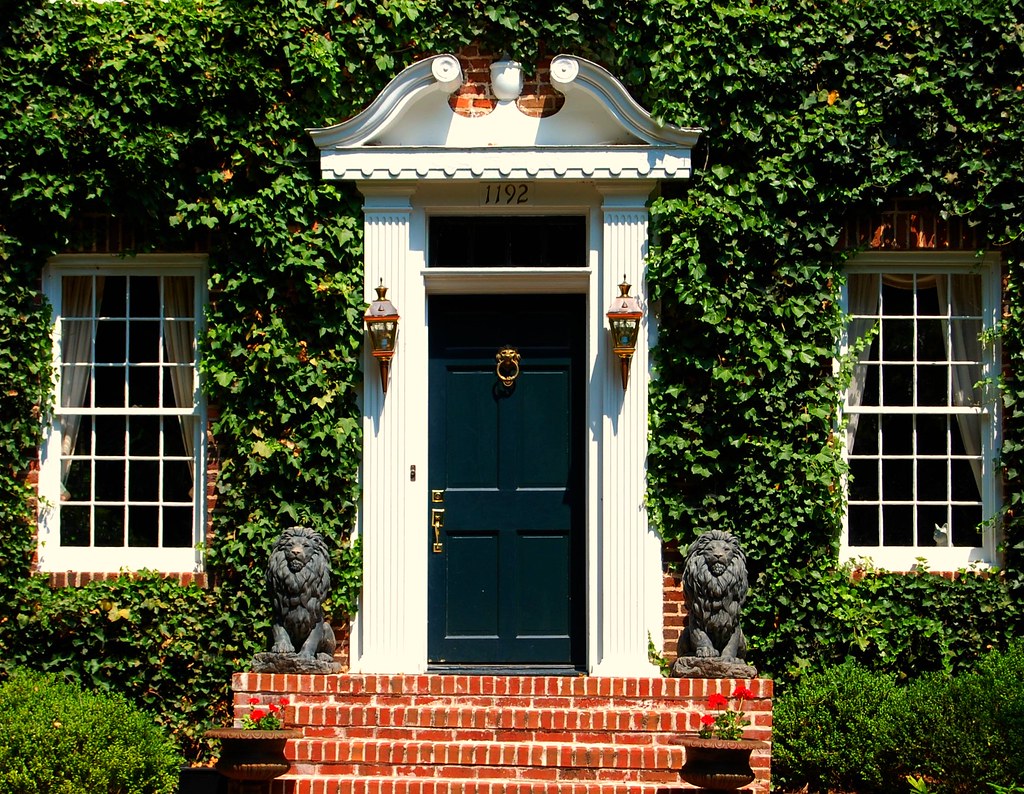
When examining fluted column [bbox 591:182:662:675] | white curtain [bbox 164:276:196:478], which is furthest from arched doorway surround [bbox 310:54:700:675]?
white curtain [bbox 164:276:196:478]

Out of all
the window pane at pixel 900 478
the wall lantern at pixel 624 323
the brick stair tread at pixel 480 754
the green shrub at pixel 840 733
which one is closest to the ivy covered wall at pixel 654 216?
the wall lantern at pixel 624 323

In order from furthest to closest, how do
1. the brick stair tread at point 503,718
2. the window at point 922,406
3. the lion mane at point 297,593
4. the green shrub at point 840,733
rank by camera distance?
the window at point 922,406 < the lion mane at point 297,593 < the green shrub at point 840,733 < the brick stair tread at point 503,718

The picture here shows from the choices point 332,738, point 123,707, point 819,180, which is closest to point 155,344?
Result: point 123,707

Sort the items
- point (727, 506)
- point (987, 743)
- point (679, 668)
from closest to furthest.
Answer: point (987, 743) → point (679, 668) → point (727, 506)

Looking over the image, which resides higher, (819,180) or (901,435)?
(819,180)

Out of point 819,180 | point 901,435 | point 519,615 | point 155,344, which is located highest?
point 819,180

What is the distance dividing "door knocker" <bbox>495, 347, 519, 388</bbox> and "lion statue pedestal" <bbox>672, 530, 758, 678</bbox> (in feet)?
6.12

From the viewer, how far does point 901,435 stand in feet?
31.1

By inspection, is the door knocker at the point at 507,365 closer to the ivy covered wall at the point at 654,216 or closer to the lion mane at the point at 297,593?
the ivy covered wall at the point at 654,216

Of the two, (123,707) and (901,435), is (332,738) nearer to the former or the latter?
(123,707)

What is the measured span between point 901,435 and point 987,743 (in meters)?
2.40

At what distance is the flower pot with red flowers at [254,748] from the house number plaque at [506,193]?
3756 mm

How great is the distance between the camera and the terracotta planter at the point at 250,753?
304 inches

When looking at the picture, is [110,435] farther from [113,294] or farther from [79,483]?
[113,294]
